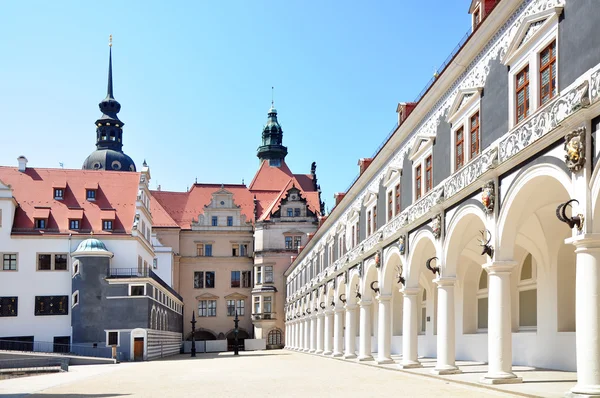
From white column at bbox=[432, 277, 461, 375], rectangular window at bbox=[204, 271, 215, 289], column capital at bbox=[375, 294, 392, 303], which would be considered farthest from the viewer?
rectangular window at bbox=[204, 271, 215, 289]

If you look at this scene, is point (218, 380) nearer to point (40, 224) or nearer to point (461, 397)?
point (461, 397)

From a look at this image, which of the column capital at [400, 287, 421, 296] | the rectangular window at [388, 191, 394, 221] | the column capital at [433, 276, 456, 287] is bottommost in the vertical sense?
the column capital at [400, 287, 421, 296]

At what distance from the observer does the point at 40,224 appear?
170ft

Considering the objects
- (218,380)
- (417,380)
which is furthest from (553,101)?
(218,380)

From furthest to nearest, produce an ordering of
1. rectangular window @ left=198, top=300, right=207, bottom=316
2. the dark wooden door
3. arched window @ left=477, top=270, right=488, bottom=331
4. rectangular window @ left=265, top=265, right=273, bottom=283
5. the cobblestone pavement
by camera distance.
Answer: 1. rectangular window @ left=198, top=300, right=207, bottom=316
2. rectangular window @ left=265, top=265, right=273, bottom=283
3. the dark wooden door
4. arched window @ left=477, top=270, right=488, bottom=331
5. the cobblestone pavement

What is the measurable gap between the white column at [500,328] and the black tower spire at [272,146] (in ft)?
257

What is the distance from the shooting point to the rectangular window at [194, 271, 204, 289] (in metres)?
81.2

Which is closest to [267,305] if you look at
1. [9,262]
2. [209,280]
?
[209,280]

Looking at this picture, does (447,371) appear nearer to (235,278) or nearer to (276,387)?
(276,387)

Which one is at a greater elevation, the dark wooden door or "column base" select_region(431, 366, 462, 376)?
"column base" select_region(431, 366, 462, 376)

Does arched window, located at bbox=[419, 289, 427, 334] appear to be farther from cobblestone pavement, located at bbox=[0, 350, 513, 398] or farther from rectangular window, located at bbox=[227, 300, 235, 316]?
rectangular window, located at bbox=[227, 300, 235, 316]

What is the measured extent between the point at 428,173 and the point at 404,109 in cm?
418

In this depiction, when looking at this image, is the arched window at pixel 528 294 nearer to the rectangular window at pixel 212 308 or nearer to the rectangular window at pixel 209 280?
the rectangular window at pixel 212 308

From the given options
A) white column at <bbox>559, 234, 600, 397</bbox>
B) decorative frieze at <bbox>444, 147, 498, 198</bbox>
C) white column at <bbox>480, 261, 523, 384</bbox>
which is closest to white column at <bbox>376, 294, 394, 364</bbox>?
decorative frieze at <bbox>444, 147, 498, 198</bbox>
